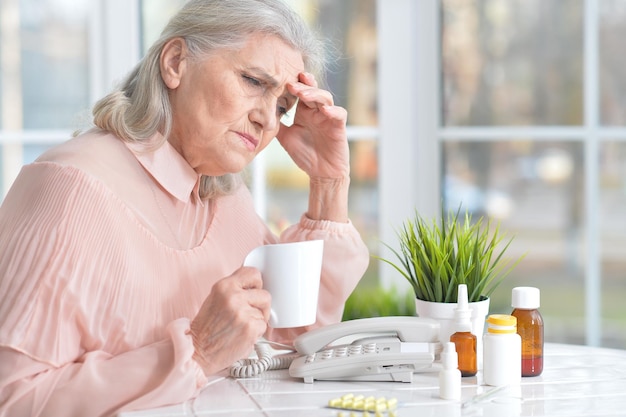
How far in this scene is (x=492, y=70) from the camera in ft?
20.6

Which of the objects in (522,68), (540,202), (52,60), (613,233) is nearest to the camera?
(52,60)

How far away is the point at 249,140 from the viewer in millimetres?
1888

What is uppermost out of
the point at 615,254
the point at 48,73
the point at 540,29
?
the point at 540,29

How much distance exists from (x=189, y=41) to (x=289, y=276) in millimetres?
539

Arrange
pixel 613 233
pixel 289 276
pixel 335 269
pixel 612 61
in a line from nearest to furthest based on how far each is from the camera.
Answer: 1. pixel 289 276
2. pixel 335 269
3. pixel 612 61
4. pixel 613 233

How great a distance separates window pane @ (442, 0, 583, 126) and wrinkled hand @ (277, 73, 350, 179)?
3877mm

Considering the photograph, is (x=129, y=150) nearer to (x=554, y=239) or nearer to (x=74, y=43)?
(x=74, y=43)

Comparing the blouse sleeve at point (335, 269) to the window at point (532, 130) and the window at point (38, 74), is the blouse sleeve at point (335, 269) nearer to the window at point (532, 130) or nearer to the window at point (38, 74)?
the window at point (532, 130)

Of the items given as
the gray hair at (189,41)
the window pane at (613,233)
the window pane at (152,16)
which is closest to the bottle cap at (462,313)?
the gray hair at (189,41)

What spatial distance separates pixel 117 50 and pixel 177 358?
2.06 meters

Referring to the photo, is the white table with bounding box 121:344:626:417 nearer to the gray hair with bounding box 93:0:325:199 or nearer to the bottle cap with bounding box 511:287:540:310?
the bottle cap with bounding box 511:287:540:310

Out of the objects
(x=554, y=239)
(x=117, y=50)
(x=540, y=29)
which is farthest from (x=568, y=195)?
(x=117, y=50)

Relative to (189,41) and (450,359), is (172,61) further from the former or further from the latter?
(450,359)

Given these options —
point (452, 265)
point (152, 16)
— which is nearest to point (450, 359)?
point (452, 265)
